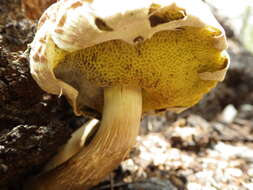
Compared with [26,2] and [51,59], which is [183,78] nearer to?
[51,59]

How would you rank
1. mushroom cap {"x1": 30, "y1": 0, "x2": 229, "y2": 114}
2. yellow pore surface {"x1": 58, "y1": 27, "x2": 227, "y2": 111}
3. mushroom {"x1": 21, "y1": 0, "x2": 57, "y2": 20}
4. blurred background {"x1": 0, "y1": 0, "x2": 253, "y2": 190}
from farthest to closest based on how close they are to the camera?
mushroom {"x1": 21, "y1": 0, "x2": 57, "y2": 20} → blurred background {"x1": 0, "y1": 0, "x2": 253, "y2": 190} → yellow pore surface {"x1": 58, "y1": 27, "x2": 227, "y2": 111} → mushroom cap {"x1": 30, "y1": 0, "x2": 229, "y2": 114}

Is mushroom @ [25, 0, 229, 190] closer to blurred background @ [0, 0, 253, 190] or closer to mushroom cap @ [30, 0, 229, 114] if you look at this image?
mushroom cap @ [30, 0, 229, 114]

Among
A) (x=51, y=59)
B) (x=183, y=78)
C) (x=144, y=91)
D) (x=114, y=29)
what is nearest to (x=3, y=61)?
(x=51, y=59)

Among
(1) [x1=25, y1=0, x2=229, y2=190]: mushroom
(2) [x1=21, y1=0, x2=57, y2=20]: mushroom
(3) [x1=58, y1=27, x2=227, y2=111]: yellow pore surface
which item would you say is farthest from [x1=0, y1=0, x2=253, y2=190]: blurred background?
(3) [x1=58, y1=27, x2=227, y2=111]: yellow pore surface

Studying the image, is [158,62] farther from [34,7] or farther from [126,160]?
[34,7]

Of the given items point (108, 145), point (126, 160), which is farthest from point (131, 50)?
point (126, 160)
